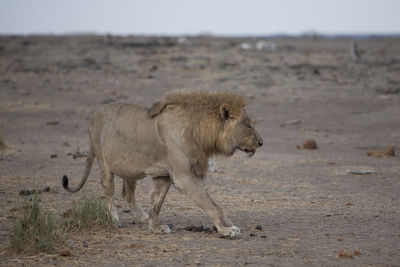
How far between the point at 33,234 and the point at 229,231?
1925mm

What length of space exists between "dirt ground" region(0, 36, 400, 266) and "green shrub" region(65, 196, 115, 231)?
0.18 m

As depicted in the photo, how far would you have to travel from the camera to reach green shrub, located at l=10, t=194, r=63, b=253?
19.4 ft

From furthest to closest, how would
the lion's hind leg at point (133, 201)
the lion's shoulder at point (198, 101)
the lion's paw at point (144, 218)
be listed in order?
the lion's hind leg at point (133, 201) < the lion's paw at point (144, 218) < the lion's shoulder at point (198, 101)

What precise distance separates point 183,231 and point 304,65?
19331 millimetres

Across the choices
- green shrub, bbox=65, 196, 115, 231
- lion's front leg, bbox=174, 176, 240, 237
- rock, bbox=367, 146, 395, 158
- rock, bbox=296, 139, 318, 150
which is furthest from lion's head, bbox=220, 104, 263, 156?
rock, bbox=296, 139, 318, 150

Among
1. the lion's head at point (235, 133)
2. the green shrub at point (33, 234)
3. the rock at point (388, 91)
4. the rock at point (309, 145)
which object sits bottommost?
the rock at point (309, 145)

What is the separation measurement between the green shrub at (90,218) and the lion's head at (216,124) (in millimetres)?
1177

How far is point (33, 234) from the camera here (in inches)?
235

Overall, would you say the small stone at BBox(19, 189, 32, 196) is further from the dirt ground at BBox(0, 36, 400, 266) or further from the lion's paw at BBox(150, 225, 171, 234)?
the lion's paw at BBox(150, 225, 171, 234)

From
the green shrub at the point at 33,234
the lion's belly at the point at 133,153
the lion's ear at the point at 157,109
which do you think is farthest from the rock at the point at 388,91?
the green shrub at the point at 33,234

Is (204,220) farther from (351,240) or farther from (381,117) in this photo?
(381,117)

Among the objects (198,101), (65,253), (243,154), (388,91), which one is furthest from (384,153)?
(65,253)

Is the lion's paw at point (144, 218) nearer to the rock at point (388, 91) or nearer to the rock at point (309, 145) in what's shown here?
the rock at point (309, 145)

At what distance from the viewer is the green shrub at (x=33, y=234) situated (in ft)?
19.4
